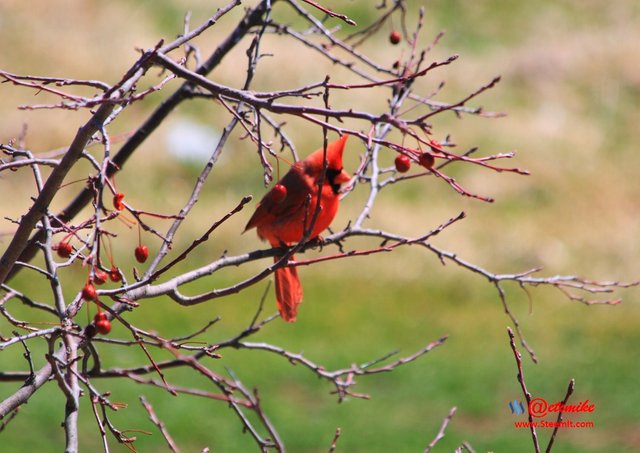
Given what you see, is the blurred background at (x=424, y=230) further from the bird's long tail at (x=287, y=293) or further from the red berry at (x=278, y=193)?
the red berry at (x=278, y=193)

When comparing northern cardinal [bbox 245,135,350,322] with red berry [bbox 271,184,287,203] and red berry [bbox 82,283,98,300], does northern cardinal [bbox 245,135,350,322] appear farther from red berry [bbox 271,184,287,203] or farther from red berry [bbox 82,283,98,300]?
red berry [bbox 82,283,98,300]

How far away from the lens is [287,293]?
3.88 metres

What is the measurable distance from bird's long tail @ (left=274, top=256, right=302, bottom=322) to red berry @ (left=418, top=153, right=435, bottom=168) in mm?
2050

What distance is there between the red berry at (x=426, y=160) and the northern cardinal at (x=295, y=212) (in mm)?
1824

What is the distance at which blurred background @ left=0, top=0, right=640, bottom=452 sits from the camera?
25.7ft

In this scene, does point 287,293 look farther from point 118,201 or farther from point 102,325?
point 102,325

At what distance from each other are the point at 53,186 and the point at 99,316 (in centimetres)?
41

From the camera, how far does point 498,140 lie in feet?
43.4

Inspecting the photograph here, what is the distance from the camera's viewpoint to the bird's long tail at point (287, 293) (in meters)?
3.85

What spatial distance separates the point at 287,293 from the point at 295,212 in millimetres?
332

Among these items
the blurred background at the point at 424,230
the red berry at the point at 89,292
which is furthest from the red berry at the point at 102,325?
the blurred background at the point at 424,230

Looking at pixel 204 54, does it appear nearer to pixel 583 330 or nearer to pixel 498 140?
pixel 498 140

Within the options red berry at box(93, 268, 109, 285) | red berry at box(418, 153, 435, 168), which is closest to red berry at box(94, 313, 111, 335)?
red berry at box(93, 268, 109, 285)

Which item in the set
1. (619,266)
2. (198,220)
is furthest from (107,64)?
(619,266)
